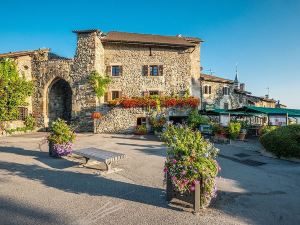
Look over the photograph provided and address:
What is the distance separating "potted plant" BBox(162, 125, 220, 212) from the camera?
231 inches

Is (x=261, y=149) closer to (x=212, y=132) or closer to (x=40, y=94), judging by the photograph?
(x=212, y=132)

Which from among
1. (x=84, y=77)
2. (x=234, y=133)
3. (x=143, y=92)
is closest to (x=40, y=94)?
(x=84, y=77)

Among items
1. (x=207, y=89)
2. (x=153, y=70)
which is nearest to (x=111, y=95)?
(x=153, y=70)

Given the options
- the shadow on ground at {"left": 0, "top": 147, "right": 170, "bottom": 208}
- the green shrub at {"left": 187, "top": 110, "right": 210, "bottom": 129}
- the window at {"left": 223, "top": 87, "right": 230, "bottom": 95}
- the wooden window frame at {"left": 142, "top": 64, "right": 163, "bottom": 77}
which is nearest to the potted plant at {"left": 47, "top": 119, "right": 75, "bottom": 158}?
the shadow on ground at {"left": 0, "top": 147, "right": 170, "bottom": 208}

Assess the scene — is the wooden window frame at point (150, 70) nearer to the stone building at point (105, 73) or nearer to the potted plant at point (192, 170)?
the stone building at point (105, 73)

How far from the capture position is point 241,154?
1399 cm

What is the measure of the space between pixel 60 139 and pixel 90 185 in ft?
14.6

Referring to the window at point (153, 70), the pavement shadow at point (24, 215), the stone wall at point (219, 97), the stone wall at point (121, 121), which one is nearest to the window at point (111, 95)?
the stone wall at point (121, 121)

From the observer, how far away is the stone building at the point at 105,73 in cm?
2289

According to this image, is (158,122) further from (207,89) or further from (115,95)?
(207,89)

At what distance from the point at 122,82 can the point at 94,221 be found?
20.6m

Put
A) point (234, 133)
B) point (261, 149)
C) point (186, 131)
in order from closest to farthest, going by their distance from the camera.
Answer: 1. point (186, 131)
2. point (261, 149)
3. point (234, 133)

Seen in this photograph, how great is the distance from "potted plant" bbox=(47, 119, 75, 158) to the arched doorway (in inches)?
570

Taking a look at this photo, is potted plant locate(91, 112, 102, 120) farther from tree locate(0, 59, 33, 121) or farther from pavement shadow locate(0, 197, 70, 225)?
pavement shadow locate(0, 197, 70, 225)
